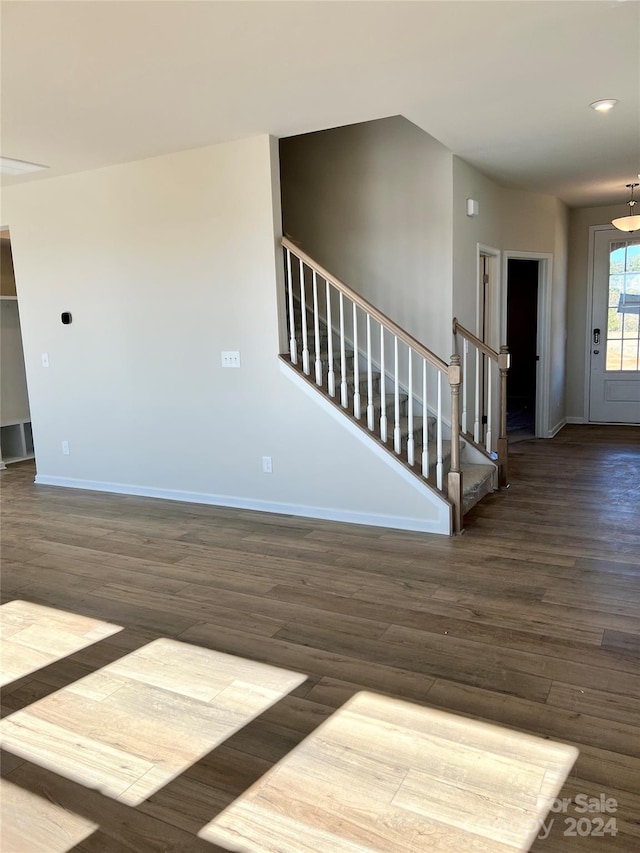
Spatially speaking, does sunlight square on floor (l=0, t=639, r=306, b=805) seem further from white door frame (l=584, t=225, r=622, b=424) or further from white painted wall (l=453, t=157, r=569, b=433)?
white door frame (l=584, t=225, r=622, b=424)

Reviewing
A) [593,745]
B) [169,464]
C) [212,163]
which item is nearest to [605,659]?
[593,745]

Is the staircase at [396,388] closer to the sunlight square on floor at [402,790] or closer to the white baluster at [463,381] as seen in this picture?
the white baluster at [463,381]

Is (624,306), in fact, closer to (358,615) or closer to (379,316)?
(379,316)

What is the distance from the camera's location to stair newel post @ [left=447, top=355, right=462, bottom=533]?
12.8 feet

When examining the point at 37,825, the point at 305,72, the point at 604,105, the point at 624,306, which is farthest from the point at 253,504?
the point at 624,306

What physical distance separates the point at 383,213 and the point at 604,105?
6.00ft

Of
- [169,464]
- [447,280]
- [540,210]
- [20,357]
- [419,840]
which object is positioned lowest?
[419,840]

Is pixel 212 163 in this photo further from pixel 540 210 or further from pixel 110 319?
pixel 540 210

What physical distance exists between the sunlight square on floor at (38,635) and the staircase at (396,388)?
211cm

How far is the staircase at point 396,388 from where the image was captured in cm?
403

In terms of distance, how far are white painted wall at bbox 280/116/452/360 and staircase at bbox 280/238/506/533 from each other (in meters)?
0.26

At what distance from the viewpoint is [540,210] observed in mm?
6625

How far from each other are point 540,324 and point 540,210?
Result: 122 cm

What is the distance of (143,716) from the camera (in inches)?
89.8
